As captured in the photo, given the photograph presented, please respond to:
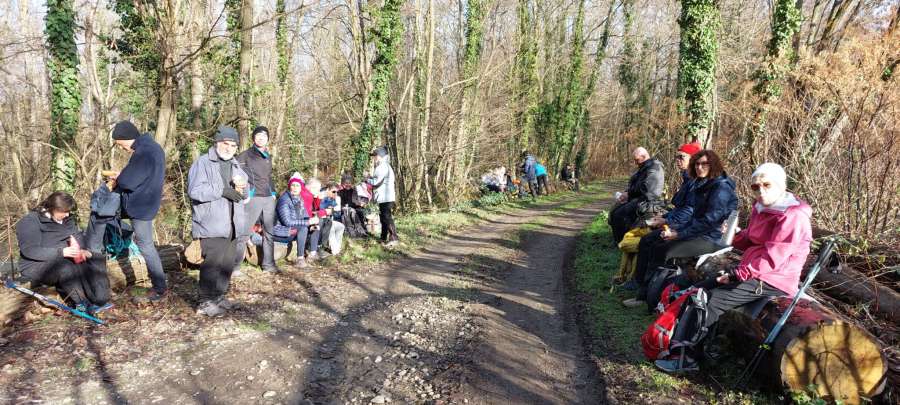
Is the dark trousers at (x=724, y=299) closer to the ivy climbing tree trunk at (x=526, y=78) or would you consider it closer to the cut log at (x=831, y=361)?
the cut log at (x=831, y=361)

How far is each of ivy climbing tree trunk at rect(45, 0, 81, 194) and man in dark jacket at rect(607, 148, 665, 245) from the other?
10848mm

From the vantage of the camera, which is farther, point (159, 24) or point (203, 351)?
point (159, 24)

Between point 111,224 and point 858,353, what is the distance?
739cm

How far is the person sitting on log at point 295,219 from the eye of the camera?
7.43 m

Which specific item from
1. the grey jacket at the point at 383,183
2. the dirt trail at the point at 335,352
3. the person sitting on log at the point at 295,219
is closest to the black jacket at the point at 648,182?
the dirt trail at the point at 335,352

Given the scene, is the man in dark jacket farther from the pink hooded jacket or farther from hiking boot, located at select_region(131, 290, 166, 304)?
hiking boot, located at select_region(131, 290, 166, 304)

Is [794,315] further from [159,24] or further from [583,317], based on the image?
[159,24]

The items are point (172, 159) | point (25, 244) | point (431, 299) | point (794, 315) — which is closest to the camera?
point (794, 315)

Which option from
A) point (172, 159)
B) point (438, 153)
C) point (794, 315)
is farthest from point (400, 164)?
point (794, 315)

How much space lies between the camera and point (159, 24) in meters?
8.02

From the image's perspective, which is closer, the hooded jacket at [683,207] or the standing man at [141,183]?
the standing man at [141,183]

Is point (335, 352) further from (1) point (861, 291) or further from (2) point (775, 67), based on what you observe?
(2) point (775, 67)

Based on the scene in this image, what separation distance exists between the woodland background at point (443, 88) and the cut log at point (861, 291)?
0.89 m

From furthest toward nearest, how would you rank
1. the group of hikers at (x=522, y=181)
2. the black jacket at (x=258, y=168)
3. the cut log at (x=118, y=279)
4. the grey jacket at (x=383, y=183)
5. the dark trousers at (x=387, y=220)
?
the group of hikers at (x=522, y=181)
the dark trousers at (x=387, y=220)
the grey jacket at (x=383, y=183)
the black jacket at (x=258, y=168)
the cut log at (x=118, y=279)
